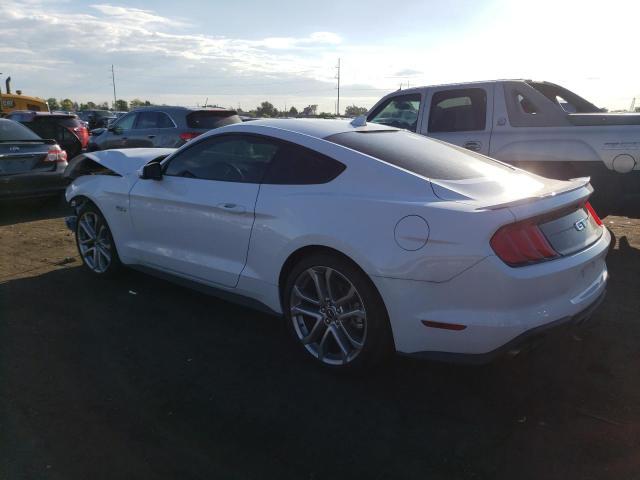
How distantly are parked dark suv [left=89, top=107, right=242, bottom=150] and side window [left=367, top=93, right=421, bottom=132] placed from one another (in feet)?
12.8

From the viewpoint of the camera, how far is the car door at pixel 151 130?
35.4ft

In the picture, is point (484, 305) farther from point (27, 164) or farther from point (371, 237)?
point (27, 164)

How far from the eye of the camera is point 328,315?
11.2 feet

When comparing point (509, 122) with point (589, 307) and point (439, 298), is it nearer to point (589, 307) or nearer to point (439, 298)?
point (589, 307)

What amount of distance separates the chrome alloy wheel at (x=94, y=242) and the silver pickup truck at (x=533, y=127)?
434 centimetres

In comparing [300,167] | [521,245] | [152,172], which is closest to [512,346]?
[521,245]

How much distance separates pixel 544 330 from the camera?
9.25 ft

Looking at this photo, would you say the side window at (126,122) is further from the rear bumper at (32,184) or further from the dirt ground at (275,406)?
the dirt ground at (275,406)

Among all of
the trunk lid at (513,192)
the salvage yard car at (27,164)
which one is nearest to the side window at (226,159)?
the trunk lid at (513,192)

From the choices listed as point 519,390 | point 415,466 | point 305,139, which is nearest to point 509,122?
point 305,139

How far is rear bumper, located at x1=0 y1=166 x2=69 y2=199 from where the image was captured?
809cm

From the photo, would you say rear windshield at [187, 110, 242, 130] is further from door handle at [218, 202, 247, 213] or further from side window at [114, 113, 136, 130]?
door handle at [218, 202, 247, 213]

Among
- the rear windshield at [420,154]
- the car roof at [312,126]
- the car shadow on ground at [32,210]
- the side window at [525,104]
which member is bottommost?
the car shadow on ground at [32,210]

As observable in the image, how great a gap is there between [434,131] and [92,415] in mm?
5692
